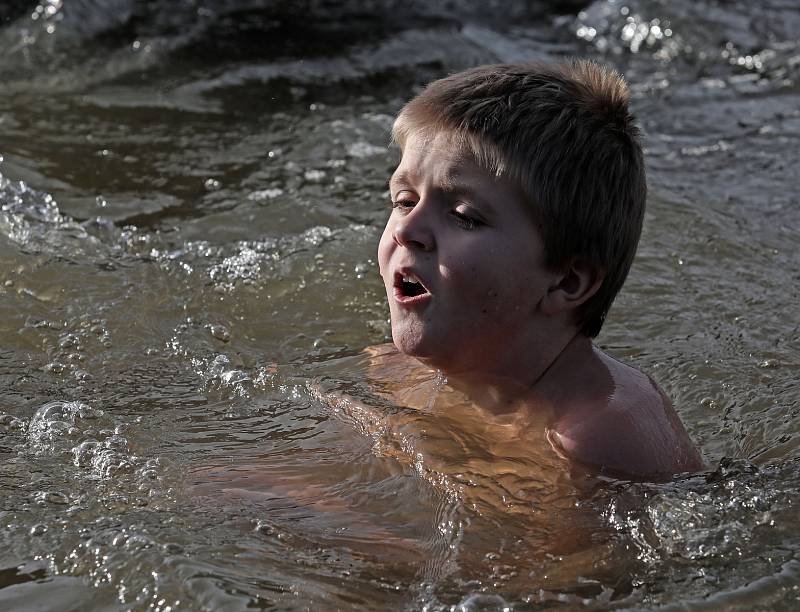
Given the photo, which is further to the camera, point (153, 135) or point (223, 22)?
point (223, 22)

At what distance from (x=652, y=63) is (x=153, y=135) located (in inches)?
131

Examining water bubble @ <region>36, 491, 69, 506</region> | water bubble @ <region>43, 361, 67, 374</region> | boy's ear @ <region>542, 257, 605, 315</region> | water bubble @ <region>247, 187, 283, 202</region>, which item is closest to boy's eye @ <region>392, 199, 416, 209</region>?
boy's ear @ <region>542, 257, 605, 315</region>

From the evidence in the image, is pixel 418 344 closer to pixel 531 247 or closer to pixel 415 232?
pixel 415 232

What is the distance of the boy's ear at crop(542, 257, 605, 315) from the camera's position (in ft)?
11.5

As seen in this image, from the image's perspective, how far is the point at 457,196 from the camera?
11.0 feet

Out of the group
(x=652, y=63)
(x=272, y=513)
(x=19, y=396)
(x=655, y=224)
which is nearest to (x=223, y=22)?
(x=652, y=63)

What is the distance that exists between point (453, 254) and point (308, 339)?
133cm

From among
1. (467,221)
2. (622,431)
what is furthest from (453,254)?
(622,431)

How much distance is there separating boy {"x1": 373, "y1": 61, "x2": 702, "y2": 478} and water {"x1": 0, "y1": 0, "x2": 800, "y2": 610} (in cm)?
16

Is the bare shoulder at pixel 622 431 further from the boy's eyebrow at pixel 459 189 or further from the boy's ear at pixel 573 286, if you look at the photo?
the boy's eyebrow at pixel 459 189

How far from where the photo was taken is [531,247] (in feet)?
11.1

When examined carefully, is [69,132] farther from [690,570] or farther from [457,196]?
[690,570]

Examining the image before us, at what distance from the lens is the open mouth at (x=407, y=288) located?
3373 mm

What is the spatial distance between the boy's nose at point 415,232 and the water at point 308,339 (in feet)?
2.13
